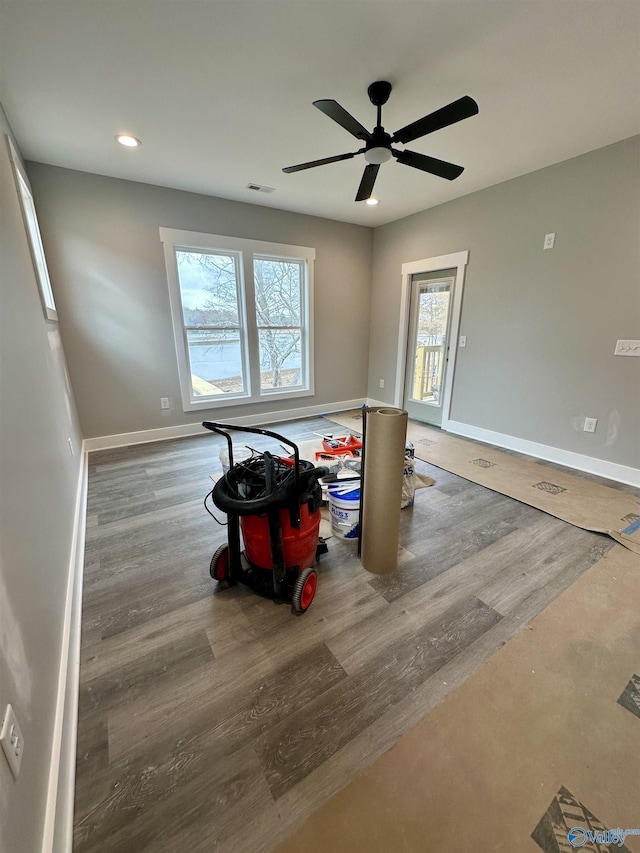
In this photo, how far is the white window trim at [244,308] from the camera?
3.64 m

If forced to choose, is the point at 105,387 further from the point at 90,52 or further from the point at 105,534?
the point at 90,52

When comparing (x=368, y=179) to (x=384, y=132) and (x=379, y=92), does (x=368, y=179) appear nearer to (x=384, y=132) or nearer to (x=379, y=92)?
(x=384, y=132)

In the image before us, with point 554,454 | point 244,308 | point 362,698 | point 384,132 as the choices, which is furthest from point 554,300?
point 362,698

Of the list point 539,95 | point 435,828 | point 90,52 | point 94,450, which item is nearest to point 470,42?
point 539,95

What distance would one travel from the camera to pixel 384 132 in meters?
2.00

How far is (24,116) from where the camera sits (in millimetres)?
2260

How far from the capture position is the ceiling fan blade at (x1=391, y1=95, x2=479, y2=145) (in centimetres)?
164

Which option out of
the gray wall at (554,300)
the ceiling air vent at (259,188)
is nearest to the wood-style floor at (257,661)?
the gray wall at (554,300)

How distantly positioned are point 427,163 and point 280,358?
286cm

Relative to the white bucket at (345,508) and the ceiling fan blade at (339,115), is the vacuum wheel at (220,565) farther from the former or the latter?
the ceiling fan blade at (339,115)

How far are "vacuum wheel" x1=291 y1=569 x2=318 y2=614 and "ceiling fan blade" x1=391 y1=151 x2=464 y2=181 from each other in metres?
2.48

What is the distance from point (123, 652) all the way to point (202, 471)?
180 centimetres

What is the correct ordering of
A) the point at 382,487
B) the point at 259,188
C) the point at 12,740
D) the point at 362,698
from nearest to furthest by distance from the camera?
the point at 12,740 → the point at 362,698 → the point at 382,487 → the point at 259,188

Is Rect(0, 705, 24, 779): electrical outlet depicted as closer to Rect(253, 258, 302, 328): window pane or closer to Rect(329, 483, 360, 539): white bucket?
Rect(329, 483, 360, 539): white bucket
